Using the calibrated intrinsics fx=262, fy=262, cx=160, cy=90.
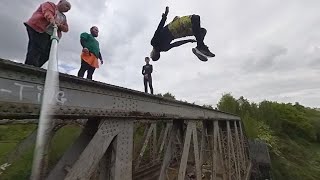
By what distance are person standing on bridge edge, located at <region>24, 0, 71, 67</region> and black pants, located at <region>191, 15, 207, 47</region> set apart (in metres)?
3.43

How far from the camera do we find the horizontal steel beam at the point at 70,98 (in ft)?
6.50

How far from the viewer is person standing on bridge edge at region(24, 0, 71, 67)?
3541 millimetres

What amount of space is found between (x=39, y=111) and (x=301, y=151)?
33.9 meters

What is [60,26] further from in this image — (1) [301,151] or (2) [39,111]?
(1) [301,151]

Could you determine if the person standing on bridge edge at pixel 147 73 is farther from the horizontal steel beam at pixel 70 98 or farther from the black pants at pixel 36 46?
the black pants at pixel 36 46

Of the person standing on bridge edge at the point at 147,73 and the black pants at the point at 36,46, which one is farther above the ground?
the person standing on bridge edge at the point at 147,73

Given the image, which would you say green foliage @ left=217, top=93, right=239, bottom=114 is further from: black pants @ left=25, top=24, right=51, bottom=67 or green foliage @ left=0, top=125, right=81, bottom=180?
black pants @ left=25, top=24, right=51, bottom=67

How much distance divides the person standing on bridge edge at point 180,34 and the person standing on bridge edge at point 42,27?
3118 millimetres

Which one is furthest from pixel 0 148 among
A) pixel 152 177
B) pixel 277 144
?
pixel 277 144

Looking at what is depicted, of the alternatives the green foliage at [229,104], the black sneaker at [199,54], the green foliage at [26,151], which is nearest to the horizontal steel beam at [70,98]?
the black sneaker at [199,54]

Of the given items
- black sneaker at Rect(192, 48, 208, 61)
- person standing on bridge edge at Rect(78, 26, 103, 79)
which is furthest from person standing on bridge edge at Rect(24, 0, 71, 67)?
black sneaker at Rect(192, 48, 208, 61)

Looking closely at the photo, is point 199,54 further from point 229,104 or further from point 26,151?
point 229,104

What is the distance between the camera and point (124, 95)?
3.16 meters

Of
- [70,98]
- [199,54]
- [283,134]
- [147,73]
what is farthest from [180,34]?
[283,134]
